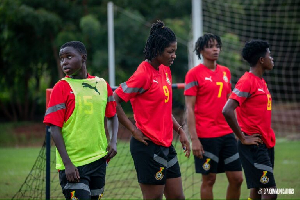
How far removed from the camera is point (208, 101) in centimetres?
613

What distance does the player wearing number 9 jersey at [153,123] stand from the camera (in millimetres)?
4918

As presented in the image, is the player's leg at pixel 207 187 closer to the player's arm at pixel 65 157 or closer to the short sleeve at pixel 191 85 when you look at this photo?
the short sleeve at pixel 191 85

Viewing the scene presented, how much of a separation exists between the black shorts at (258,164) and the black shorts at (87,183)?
189 cm

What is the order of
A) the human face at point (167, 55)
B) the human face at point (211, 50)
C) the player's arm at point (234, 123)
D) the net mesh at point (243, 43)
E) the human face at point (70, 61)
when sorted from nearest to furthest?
the human face at point (70, 61)
the human face at point (167, 55)
the player's arm at point (234, 123)
the human face at point (211, 50)
the net mesh at point (243, 43)

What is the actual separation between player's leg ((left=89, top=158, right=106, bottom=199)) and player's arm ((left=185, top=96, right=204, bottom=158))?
1.72 m

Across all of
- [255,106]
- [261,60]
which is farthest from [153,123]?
[261,60]

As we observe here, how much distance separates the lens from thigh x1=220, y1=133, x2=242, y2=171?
20.0ft

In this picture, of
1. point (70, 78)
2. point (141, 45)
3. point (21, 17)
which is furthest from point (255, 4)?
point (70, 78)

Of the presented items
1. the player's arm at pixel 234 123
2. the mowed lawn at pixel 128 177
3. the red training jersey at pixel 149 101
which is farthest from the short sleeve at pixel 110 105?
the mowed lawn at pixel 128 177

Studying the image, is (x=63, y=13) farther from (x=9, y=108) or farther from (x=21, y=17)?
(x=9, y=108)

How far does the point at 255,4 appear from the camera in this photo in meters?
20.9

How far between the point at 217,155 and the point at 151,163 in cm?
143

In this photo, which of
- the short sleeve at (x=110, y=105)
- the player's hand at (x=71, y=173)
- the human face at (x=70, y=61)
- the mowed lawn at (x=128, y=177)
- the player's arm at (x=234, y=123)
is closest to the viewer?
the player's hand at (x=71, y=173)

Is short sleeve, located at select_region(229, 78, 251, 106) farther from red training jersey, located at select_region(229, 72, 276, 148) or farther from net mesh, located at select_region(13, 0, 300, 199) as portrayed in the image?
net mesh, located at select_region(13, 0, 300, 199)
